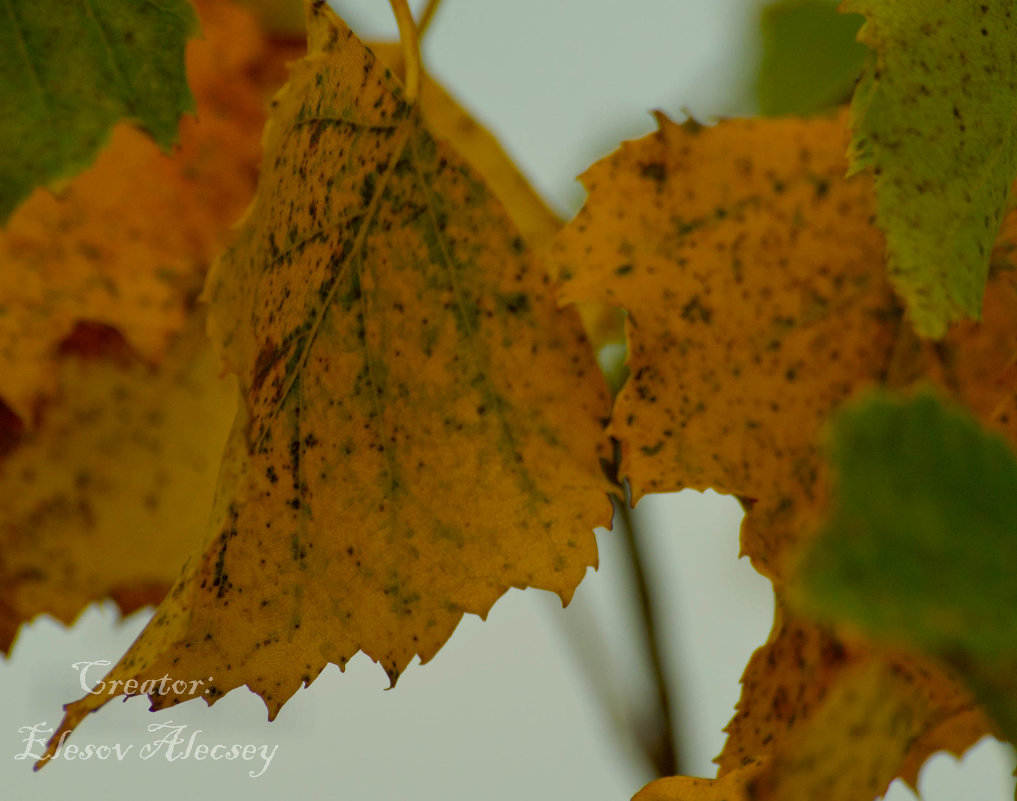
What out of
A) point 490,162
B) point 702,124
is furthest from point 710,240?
point 490,162

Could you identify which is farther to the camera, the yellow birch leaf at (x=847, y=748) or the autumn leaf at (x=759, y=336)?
the autumn leaf at (x=759, y=336)

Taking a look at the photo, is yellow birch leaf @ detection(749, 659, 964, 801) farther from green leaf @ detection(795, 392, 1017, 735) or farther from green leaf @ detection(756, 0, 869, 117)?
green leaf @ detection(756, 0, 869, 117)

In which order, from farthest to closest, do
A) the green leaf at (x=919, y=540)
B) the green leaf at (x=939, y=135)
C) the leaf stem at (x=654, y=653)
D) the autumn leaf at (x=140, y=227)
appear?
the leaf stem at (x=654, y=653) → the autumn leaf at (x=140, y=227) → the green leaf at (x=939, y=135) → the green leaf at (x=919, y=540)

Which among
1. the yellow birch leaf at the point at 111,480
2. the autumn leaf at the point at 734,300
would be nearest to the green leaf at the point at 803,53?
the autumn leaf at the point at 734,300

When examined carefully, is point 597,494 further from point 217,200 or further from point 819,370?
point 217,200

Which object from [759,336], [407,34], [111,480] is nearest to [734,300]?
[759,336]

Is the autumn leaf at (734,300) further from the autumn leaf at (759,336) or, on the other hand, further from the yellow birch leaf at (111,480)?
the yellow birch leaf at (111,480)

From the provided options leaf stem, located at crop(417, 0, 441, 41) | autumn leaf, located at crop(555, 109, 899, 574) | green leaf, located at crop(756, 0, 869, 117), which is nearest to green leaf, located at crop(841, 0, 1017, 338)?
autumn leaf, located at crop(555, 109, 899, 574)
